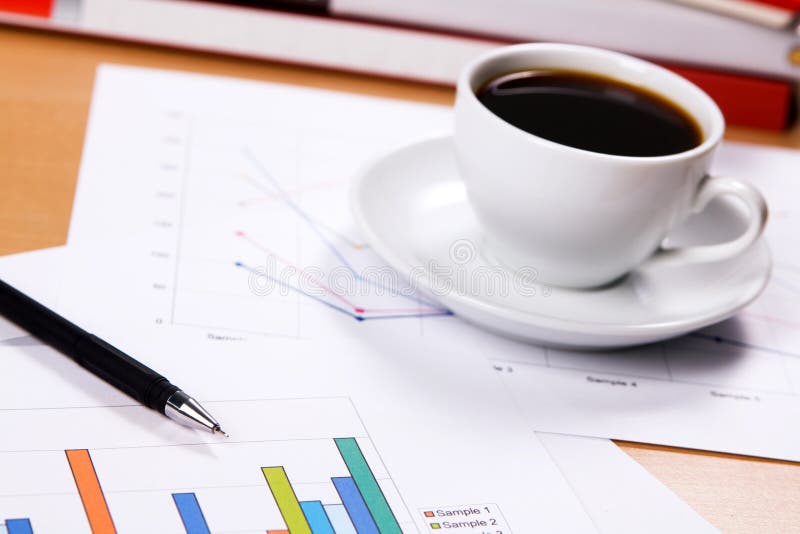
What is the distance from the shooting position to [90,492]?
35 cm

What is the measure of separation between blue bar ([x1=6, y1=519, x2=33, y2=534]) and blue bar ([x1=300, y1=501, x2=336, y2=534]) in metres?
0.10

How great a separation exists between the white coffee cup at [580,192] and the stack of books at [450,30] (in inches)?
7.0

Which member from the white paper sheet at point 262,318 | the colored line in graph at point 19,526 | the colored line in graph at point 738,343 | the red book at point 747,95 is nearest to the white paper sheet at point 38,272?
the white paper sheet at point 262,318

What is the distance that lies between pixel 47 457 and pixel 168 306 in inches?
4.4

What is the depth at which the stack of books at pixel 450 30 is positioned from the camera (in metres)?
0.66

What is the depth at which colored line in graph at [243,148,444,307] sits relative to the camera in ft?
1.63

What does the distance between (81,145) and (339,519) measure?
0.33 meters

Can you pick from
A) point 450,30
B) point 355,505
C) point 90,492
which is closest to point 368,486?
point 355,505

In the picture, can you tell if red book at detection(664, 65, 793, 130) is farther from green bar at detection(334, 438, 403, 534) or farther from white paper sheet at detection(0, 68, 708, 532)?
green bar at detection(334, 438, 403, 534)

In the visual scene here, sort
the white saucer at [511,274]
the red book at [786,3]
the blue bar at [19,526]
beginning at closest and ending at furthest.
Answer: the blue bar at [19,526] < the white saucer at [511,274] < the red book at [786,3]

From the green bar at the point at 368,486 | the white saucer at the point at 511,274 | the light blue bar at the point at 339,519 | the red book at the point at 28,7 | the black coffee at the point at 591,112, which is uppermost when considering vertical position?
the black coffee at the point at 591,112

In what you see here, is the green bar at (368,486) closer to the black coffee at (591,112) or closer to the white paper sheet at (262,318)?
the white paper sheet at (262,318)

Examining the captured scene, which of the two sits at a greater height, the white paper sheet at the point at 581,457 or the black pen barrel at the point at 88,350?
the black pen barrel at the point at 88,350

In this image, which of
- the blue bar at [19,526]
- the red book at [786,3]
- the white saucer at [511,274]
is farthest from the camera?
the red book at [786,3]
